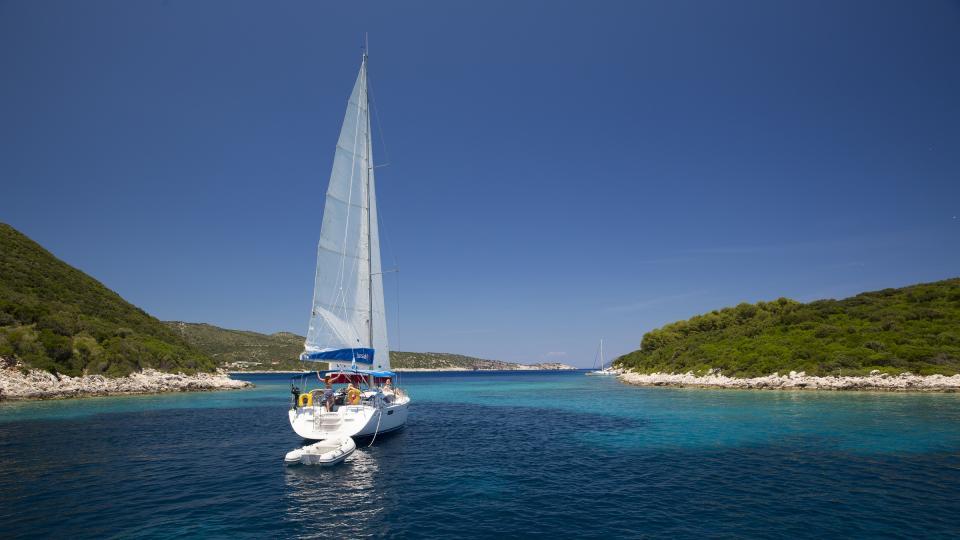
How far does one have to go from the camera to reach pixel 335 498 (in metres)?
14.4

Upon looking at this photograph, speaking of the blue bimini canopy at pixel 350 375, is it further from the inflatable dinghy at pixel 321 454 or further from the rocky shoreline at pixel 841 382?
the rocky shoreline at pixel 841 382

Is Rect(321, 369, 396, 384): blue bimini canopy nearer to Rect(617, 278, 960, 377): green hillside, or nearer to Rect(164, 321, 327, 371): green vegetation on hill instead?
Rect(617, 278, 960, 377): green hillside

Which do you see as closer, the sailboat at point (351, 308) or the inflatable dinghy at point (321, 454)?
the inflatable dinghy at point (321, 454)

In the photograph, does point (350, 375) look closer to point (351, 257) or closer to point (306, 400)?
point (306, 400)

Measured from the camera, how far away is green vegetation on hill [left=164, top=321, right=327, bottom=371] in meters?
158

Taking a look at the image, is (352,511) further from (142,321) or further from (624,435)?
(142,321)

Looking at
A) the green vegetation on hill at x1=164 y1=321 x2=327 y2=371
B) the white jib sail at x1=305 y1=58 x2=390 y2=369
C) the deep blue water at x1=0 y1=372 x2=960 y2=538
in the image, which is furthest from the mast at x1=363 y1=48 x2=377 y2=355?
the green vegetation on hill at x1=164 y1=321 x2=327 y2=371

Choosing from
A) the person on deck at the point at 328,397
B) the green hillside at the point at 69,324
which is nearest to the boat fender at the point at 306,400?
the person on deck at the point at 328,397

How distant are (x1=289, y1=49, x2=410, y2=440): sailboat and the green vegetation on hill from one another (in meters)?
150

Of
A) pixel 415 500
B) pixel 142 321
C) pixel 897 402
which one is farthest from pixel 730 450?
pixel 142 321

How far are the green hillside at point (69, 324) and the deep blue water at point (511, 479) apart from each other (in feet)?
86.8

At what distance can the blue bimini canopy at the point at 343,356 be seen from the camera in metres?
24.0

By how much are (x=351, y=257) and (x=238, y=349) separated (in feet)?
559

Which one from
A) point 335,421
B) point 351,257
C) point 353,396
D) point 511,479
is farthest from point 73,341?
point 511,479
